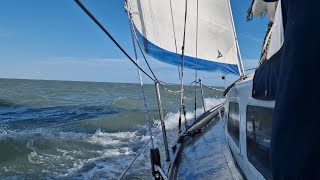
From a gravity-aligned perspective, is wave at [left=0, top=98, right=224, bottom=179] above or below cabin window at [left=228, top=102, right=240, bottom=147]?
below

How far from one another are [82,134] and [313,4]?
1325 cm

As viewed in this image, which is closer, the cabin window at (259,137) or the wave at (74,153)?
the cabin window at (259,137)

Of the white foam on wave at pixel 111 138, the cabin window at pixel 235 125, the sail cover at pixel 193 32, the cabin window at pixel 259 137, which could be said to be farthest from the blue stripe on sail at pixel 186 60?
the white foam on wave at pixel 111 138

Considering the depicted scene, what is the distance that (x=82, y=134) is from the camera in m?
13.8

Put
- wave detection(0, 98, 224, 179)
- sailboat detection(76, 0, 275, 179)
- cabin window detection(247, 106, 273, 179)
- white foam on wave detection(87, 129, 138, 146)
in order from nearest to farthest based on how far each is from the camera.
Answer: cabin window detection(247, 106, 273, 179) → sailboat detection(76, 0, 275, 179) → wave detection(0, 98, 224, 179) → white foam on wave detection(87, 129, 138, 146)

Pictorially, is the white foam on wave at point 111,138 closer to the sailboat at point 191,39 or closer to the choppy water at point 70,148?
the choppy water at point 70,148

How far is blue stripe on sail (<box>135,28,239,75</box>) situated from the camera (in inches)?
230

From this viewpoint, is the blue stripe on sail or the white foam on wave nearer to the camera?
the blue stripe on sail

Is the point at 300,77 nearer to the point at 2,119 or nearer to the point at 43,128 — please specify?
the point at 43,128

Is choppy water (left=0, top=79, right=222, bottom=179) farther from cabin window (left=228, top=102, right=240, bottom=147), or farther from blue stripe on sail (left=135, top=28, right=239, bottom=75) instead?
cabin window (left=228, top=102, right=240, bottom=147)

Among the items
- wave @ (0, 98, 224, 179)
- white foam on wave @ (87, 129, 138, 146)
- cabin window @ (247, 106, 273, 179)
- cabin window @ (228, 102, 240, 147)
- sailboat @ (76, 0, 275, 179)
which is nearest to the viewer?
cabin window @ (247, 106, 273, 179)

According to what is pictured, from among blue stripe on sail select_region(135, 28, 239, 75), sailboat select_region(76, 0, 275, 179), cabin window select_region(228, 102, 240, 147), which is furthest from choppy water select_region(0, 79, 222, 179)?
cabin window select_region(228, 102, 240, 147)

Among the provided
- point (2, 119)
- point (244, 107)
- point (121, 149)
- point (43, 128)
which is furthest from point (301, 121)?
point (2, 119)

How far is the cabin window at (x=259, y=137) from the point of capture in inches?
89.8
